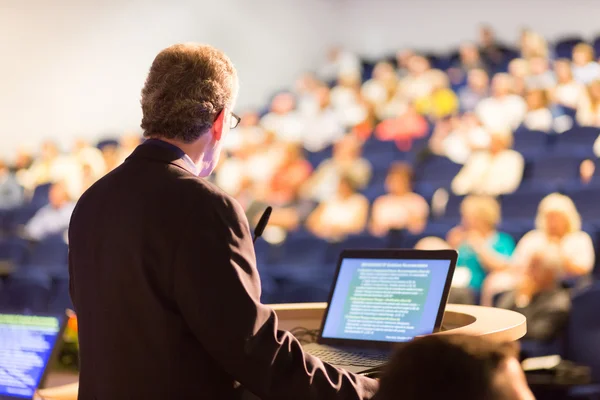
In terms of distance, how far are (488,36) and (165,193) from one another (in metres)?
7.91

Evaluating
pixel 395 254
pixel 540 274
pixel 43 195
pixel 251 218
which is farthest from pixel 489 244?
pixel 43 195

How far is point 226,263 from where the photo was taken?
1.16 meters

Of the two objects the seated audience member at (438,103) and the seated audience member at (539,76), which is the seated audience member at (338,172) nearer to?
the seated audience member at (438,103)

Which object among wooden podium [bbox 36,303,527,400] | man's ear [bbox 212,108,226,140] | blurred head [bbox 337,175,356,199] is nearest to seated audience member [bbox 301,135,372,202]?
blurred head [bbox 337,175,356,199]

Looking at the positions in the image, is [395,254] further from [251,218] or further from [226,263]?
A: [251,218]

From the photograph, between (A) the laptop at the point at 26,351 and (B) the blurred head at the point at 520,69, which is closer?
(A) the laptop at the point at 26,351

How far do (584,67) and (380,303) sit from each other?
Answer: 227 inches

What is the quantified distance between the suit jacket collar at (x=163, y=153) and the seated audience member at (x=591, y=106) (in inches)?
205

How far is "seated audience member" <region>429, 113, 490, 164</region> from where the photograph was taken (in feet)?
21.0

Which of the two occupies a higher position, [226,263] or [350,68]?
[226,263]

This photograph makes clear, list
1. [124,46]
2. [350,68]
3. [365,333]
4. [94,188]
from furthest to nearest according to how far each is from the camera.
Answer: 1. [350,68]
2. [124,46]
3. [365,333]
4. [94,188]

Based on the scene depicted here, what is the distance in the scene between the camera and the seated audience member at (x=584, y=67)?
6.72m

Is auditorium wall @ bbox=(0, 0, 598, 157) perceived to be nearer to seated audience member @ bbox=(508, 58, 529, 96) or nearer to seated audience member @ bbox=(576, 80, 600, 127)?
seated audience member @ bbox=(508, 58, 529, 96)

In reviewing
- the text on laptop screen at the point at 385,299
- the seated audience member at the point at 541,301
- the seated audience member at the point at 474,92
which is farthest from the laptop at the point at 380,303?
the seated audience member at the point at 474,92
